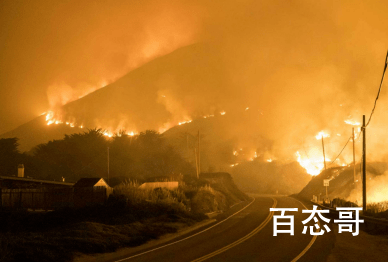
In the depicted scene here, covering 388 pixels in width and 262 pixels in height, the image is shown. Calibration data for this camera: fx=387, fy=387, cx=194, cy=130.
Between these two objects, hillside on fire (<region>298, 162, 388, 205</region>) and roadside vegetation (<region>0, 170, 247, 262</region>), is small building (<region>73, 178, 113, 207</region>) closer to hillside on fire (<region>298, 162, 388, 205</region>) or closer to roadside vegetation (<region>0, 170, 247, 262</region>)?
roadside vegetation (<region>0, 170, 247, 262</region>)

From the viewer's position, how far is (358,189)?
202 ft

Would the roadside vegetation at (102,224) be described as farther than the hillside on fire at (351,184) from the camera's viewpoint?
No

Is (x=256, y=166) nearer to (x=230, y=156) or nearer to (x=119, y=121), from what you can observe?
(x=230, y=156)

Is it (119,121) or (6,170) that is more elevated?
(119,121)

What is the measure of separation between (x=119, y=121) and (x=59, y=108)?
2382 centimetres

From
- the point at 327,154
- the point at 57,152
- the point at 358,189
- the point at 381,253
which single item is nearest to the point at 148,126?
the point at 57,152

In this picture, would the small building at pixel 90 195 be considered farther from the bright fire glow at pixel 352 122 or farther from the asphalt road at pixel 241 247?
the bright fire glow at pixel 352 122

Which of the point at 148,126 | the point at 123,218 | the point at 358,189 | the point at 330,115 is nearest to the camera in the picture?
the point at 123,218

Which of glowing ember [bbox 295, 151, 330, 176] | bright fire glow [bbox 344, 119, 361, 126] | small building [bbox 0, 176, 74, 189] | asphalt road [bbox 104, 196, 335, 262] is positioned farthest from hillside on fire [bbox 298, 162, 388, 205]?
small building [bbox 0, 176, 74, 189]

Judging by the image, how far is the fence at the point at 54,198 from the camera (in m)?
33.5

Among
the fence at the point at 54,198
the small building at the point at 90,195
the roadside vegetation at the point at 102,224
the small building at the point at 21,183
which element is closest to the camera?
the roadside vegetation at the point at 102,224

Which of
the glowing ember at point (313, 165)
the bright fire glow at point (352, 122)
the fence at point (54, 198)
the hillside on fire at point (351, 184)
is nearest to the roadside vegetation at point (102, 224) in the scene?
A: the fence at point (54, 198)

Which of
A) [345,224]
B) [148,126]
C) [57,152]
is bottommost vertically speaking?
[345,224]

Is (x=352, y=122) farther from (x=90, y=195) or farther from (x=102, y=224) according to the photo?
(x=102, y=224)
